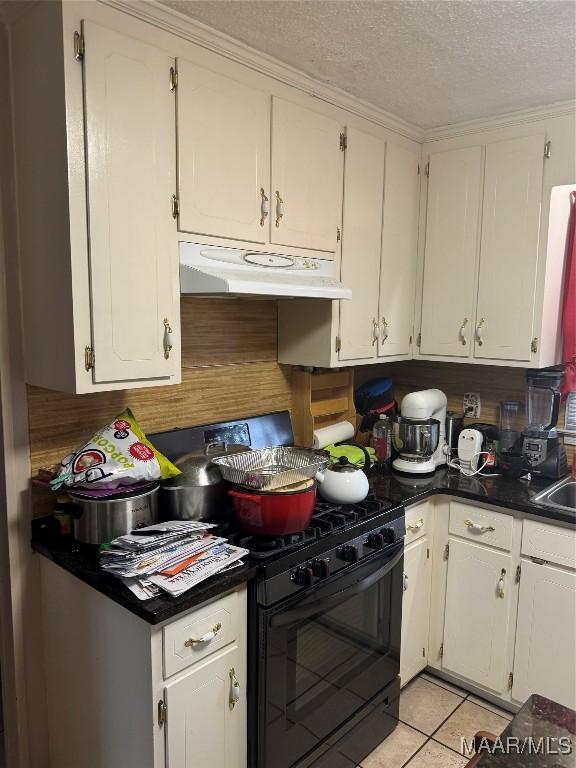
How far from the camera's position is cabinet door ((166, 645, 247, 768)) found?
1415 millimetres

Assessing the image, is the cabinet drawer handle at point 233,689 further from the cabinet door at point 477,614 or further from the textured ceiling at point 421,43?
the textured ceiling at point 421,43

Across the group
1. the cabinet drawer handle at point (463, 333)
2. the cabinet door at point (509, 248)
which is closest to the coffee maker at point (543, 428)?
the cabinet door at point (509, 248)

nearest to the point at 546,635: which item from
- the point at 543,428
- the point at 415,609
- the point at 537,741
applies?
the point at 415,609

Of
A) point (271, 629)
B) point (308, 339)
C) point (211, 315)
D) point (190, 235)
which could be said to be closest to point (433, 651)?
point (271, 629)

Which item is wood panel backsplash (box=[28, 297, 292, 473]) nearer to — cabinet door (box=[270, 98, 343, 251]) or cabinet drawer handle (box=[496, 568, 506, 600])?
cabinet door (box=[270, 98, 343, 251])

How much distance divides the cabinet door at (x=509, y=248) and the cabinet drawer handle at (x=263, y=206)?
1053mm

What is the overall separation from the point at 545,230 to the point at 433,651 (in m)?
1.82

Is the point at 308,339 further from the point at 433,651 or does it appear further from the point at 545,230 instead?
the point at 433,651

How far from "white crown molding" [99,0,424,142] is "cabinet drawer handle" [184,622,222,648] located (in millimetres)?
1645

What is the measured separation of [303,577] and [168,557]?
40 centimetres

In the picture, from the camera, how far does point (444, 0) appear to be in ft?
4.83

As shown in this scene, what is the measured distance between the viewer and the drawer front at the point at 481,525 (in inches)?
85.1

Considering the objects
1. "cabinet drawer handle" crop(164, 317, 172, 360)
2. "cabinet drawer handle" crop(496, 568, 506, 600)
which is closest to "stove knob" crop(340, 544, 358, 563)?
"cabinet drawer handle" crop(496, 568, 506, 600)

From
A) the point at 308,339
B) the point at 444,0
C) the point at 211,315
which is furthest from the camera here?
the point at 308,339
